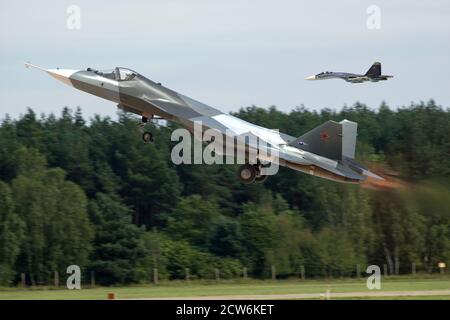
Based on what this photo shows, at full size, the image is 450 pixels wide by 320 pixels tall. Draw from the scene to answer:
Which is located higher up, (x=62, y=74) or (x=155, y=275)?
(x=62, y=74)

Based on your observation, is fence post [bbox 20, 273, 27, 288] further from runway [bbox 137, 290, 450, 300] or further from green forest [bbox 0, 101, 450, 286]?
runway [bbox 137, 290, 450, 300]

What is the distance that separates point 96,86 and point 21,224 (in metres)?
25.9

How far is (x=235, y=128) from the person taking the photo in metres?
35.7

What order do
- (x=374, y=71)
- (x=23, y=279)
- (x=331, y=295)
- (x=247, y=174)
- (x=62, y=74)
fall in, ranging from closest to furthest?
(x=331, y=295) → (x=247, y=174) → (x=62, y=74) → (x=374, y=71) → (x=23, y=279)

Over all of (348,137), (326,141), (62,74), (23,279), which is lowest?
(23,279)

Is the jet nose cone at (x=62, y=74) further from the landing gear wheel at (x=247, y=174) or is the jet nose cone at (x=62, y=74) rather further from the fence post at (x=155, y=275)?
the fence post at (x=155, y=275)

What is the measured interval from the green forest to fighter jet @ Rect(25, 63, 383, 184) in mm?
3372

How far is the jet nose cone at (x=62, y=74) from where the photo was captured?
36.7 meters

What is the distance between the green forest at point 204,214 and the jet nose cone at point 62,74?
35.8 ft

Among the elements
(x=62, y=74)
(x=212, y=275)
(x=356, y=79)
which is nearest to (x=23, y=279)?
(x=212, y=275)

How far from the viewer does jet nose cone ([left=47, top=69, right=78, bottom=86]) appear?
36719 millimetres

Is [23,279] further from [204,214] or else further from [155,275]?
[204,214]

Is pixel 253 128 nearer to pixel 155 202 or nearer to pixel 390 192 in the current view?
pixel 390 192

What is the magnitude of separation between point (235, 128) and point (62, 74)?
6.05 m
